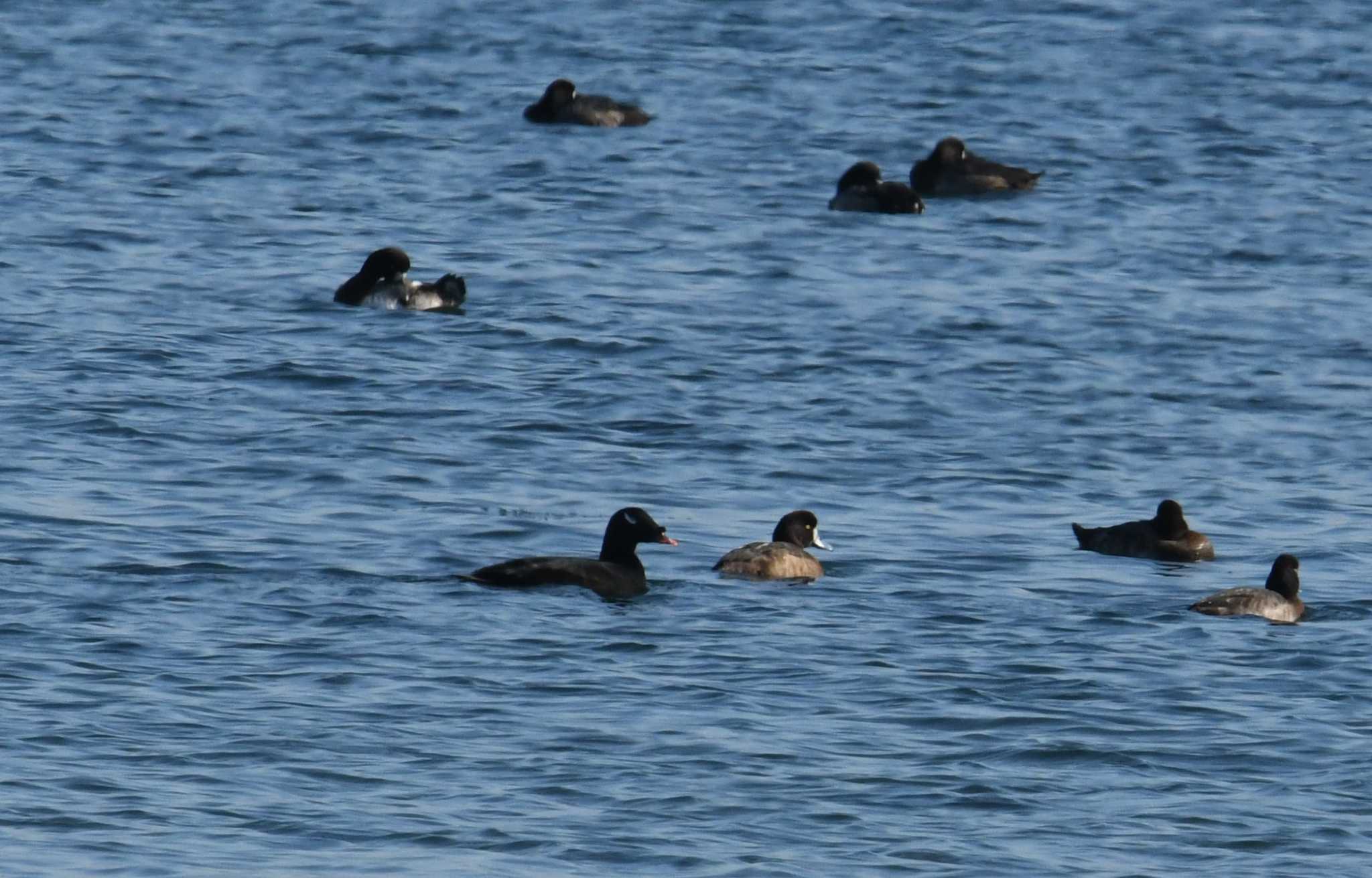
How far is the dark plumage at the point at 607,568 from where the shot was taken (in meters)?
16.1

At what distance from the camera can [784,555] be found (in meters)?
16.6

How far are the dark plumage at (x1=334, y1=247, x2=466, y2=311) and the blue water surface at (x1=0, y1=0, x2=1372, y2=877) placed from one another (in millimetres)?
183

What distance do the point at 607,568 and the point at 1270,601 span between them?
3.95m

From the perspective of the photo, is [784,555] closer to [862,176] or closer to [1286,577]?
[1286,577]

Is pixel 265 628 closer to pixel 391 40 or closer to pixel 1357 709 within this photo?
pixel 1357 709

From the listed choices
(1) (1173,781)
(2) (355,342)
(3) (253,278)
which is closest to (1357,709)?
(1) (1173,781)

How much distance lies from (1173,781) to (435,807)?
3.58m

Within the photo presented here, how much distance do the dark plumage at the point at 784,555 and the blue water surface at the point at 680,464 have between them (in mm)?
185

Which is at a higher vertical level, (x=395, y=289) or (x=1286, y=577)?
(x=395, y=289)

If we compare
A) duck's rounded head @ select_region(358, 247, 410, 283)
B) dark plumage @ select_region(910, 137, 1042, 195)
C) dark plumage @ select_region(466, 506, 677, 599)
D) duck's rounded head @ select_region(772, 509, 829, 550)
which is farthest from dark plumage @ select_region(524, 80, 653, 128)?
dark plumage @ select_region(466, 506, 677, 599)

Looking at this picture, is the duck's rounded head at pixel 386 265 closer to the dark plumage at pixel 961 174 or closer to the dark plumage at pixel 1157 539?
the dark plumage at pixel 961 174

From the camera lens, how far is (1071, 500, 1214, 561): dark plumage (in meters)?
17.5

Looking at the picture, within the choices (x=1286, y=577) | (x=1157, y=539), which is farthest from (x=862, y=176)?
(x=1286, y=577)

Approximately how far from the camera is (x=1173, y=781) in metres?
13.1
